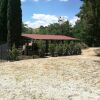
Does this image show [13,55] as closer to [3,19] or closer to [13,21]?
[13,21]

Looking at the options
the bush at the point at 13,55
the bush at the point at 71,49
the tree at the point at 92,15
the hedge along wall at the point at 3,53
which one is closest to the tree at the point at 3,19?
the hedge along wall at the point at 3,53

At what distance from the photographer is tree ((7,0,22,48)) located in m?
32.8

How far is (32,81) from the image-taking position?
46.0 feet

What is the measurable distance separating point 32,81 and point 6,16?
74.1 feet

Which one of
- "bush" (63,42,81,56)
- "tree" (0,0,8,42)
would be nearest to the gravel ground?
"bush" (63,42,81,56)

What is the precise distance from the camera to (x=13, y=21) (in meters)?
33.2

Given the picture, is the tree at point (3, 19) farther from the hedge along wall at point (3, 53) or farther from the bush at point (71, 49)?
the bush at point (71, 49)

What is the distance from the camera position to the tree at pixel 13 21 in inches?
1291

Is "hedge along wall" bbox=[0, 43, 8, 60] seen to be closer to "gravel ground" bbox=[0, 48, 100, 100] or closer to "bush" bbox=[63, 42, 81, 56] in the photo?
"bush" bbox=[63, 42, 81, 56]

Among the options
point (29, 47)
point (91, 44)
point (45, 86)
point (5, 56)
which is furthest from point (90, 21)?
point (45, 86)

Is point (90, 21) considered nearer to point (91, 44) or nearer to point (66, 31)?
point (91, 44)

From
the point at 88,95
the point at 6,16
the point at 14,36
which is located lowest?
the point at 88,95

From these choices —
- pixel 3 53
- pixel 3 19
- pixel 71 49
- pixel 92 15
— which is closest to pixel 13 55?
pixel 3 53

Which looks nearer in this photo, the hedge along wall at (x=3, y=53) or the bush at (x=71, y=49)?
the hedge along wall at (x=3, y=53)
